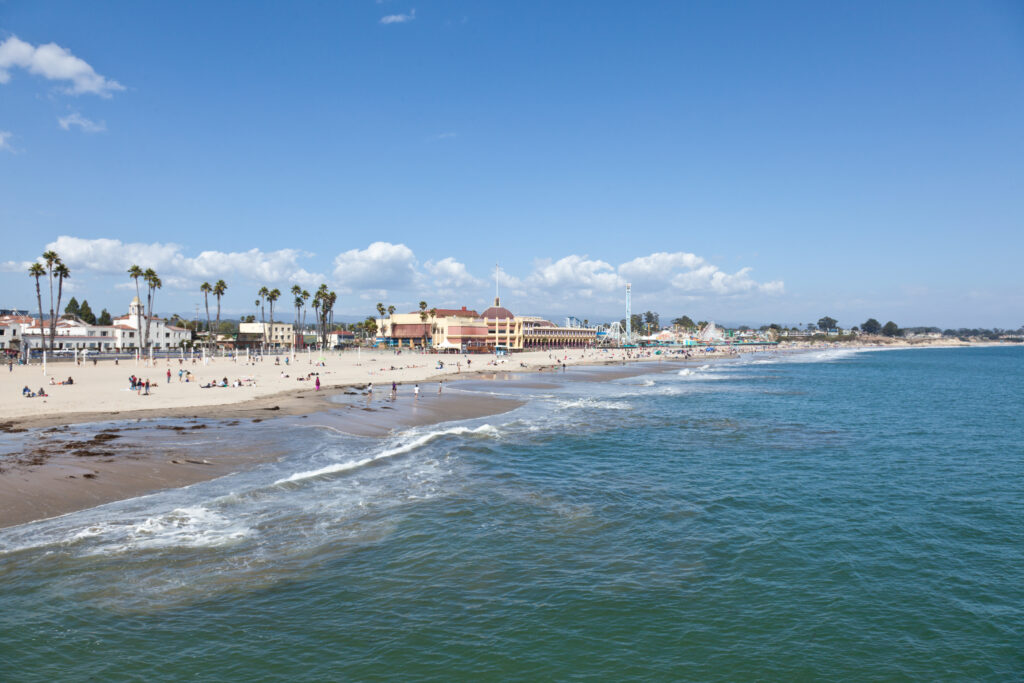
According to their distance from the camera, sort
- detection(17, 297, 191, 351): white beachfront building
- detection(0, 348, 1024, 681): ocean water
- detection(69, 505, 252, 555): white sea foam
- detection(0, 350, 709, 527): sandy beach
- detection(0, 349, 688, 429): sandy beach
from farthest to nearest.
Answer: detection(17, 297, 191, 351): white beachfront building
detection(0, 349, 688, 429): sandy beach
detection(0, 350, 709, 527): sandy beach
detection(69, 505, 252, 555): white sea foam
detection(0, 348, 1024, 681): ocean water

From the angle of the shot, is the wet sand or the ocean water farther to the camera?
the wet sand

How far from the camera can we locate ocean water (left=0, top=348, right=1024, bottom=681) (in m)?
10.0

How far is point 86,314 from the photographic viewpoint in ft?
404

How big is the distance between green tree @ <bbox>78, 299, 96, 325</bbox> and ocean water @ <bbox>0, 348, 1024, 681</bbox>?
129673mm

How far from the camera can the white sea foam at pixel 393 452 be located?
2095 centimetres

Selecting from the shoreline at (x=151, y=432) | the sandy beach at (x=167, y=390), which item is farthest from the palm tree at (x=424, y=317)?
the shoreline at (x=151, y=432)

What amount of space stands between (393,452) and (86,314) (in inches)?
5224

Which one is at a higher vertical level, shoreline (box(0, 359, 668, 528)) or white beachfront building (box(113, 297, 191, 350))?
white beachfront building (box(113, 297, 191, 350))

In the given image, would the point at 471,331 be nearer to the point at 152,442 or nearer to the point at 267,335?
the point at 267,335

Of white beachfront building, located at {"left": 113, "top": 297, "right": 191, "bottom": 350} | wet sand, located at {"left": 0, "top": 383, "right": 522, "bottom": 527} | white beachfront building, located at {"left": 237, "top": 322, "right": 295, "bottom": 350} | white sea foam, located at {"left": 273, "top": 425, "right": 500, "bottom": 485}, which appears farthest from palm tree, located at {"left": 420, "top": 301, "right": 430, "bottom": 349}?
white sea foam, located at {"left": 273, "top": 425, "right": 500, "bottom": 485}

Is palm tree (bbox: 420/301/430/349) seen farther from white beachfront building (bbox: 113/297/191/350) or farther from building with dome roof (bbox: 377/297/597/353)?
white beachfront building (bbox: 113/297/191/350)

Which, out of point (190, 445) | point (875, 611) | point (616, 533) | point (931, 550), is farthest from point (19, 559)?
point (931, 550)

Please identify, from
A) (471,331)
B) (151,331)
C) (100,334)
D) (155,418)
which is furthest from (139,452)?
(471,331)

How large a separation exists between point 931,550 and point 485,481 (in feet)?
45.7
